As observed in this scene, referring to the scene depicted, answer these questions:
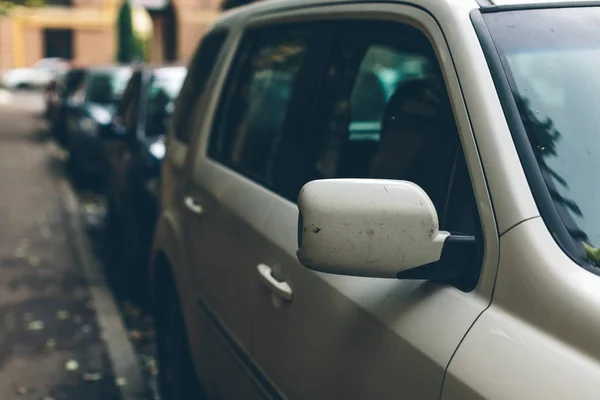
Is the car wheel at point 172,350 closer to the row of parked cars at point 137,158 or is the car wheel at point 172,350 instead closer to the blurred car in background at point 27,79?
the row of parked cars at point 137,158

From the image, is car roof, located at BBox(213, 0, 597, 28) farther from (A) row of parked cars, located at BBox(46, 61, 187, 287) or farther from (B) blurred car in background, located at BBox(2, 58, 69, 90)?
(B) blurred car in background, located at BBox(2, 58, 69, 90)

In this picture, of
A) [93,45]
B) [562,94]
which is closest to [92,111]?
[562,94]

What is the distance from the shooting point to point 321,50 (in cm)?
278

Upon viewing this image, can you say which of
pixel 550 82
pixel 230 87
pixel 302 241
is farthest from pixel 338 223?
pixel 230 87

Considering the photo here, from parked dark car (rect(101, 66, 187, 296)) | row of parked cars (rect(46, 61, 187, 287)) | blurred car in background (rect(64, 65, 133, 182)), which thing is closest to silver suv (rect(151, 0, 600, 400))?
row of parked cars (rect(46, 61, 187, 287))

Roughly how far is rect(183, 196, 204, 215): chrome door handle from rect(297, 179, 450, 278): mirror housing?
1.72 meters

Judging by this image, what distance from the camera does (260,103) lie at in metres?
3.33

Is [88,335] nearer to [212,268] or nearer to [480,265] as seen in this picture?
[212,268]

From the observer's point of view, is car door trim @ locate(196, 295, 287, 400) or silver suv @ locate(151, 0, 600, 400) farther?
car door trim @ locate(196, 295, 287, 400)

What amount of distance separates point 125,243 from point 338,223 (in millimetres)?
5538

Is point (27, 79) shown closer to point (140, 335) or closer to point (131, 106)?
point (131, 106)

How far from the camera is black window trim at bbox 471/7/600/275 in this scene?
66.1 inches

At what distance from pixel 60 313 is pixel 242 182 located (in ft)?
11.8

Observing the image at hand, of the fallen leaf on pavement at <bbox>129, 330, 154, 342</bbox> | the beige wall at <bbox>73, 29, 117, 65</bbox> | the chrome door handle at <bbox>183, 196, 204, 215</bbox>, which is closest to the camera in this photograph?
the chrome door handle at <bbox>183, 196, 204, 215</bbox>
